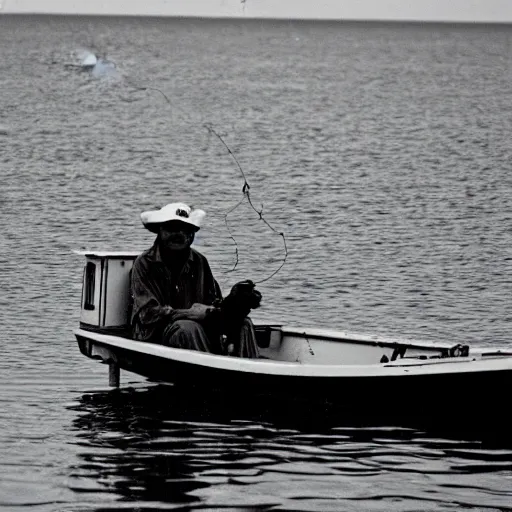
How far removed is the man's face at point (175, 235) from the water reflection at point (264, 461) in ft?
3.84

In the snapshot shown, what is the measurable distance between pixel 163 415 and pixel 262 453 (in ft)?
4.54

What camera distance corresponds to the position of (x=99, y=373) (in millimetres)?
15352

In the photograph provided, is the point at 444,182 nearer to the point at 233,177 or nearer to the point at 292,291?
the point at 233,177

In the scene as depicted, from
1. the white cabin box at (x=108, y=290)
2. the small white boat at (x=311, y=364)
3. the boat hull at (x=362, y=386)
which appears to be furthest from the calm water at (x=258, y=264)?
the white cabin box at (x=108, y=290)

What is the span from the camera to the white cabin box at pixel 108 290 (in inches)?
554

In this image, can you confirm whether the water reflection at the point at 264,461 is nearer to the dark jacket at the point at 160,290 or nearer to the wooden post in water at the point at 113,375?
the wooden post in water at the point at 113,375

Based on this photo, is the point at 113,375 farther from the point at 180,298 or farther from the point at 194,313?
the point at 194,313

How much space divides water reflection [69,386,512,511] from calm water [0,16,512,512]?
22 millimetres

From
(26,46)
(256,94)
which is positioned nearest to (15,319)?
(256,94)

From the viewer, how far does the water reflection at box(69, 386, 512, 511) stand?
11.2m

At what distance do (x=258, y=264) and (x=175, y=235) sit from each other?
8450 mm

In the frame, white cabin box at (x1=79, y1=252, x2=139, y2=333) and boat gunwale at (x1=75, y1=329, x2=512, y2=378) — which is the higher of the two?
white cabin box at (x1=79, y1=252, x2=139, y2=333)

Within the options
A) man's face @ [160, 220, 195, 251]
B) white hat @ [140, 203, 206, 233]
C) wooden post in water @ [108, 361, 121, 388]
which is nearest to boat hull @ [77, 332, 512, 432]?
wooden post in water @ [108, 361, 121, 388]

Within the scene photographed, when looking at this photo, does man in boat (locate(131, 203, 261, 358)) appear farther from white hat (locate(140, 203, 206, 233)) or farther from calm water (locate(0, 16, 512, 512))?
calm water (locate(0, 16, 512, 512))
